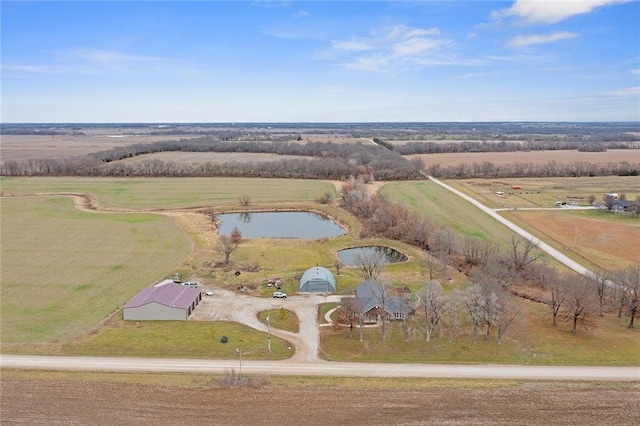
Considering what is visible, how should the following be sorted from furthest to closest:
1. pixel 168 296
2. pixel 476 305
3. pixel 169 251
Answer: pixel 169 251 < pixel 168 296 < pixel 476 305

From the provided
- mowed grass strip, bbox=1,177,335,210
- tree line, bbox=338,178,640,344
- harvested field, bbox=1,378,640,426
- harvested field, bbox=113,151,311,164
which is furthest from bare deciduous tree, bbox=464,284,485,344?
harvested field, bbox=113,151,311,164

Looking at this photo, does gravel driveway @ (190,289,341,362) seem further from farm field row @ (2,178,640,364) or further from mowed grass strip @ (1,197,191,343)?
mowed grass strip @ (1,197,191,343)

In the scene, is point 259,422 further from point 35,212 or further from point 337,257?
point 35,212

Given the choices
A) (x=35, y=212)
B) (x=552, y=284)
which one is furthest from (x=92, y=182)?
(x=552, y=284)

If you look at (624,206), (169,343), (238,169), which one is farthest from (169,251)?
(624,206)

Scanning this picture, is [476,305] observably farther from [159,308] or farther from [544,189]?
[544,189]
